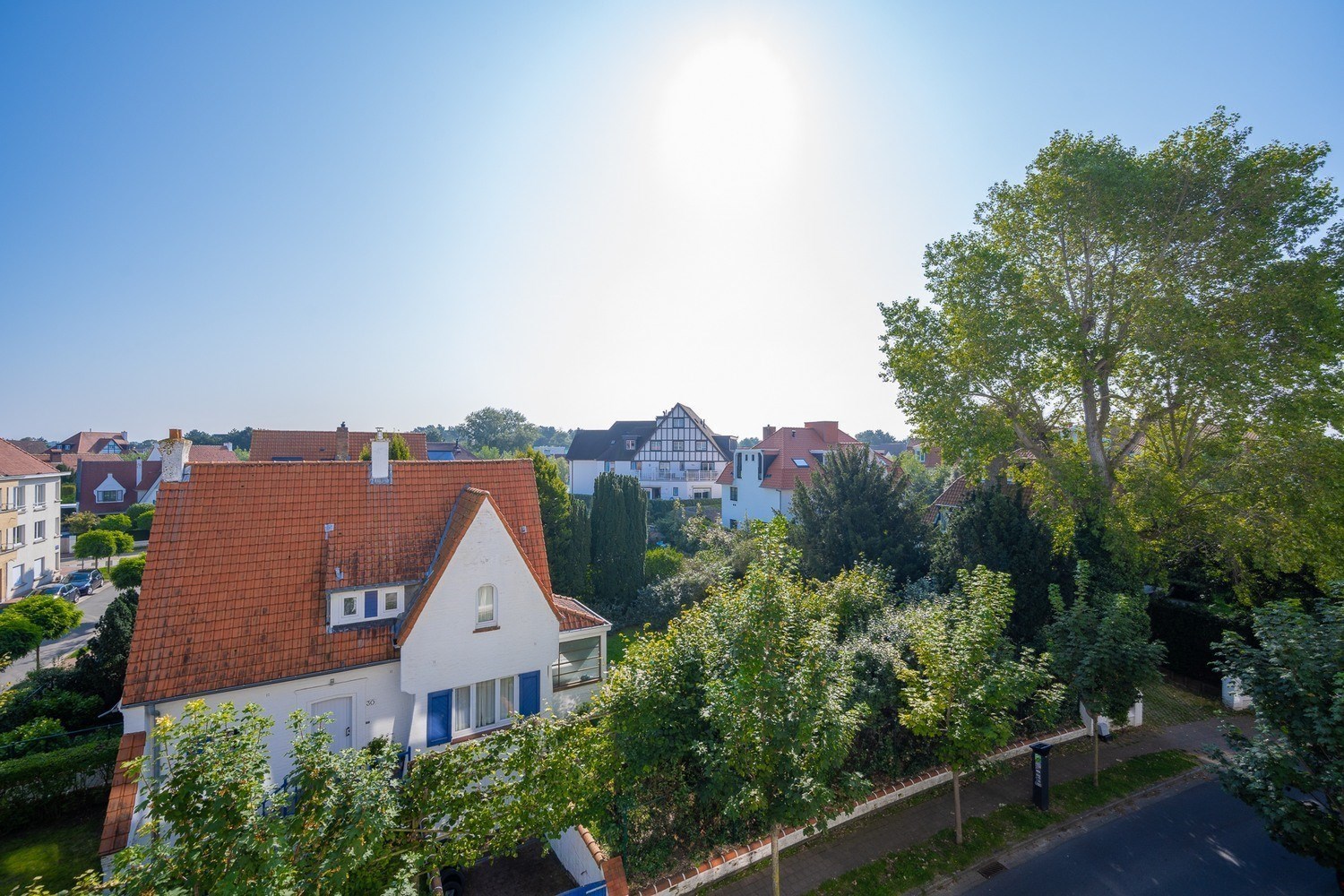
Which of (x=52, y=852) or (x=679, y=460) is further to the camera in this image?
(x=679, y=460)

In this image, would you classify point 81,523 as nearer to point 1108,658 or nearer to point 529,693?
point 529,693

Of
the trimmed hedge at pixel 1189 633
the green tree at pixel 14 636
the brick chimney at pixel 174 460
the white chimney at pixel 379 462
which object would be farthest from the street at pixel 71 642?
the trimmed hedge at pixel 1189 633

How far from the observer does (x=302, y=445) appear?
47.0 metres

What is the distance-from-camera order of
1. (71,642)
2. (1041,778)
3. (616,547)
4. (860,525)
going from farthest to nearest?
(71,642) → (616,547) → (860,525) → (1041,778)

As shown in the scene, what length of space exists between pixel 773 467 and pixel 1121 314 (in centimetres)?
2686

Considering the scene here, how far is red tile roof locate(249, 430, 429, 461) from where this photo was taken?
45656 millimetres

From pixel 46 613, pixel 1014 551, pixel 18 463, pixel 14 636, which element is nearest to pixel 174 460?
pixel 14 636

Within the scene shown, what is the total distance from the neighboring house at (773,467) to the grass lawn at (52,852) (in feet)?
108

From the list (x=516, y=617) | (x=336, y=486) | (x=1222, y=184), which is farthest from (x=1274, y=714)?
(x=336, y=486)

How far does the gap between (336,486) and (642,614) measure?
1494 cm

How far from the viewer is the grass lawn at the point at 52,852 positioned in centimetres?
1150

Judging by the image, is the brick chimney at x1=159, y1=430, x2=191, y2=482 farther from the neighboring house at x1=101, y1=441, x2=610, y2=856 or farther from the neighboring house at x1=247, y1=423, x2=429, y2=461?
the neighboring house at x1=247, y1=423, x2=429, y2=461

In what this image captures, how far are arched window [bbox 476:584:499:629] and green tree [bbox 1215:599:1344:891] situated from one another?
15.0 metres

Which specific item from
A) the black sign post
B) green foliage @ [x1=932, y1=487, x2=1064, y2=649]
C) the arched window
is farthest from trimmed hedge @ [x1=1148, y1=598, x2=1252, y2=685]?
the arched window
